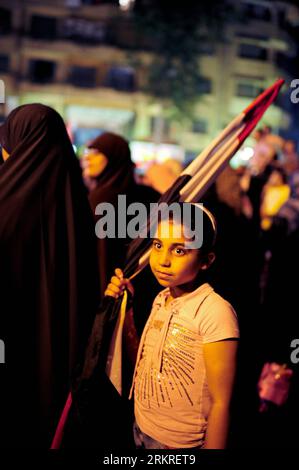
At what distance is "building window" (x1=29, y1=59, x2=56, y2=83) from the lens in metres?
35.5

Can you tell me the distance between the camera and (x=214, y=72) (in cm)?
3884

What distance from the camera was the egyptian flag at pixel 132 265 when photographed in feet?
7.75

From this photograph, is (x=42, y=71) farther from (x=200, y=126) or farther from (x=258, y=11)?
(x=258, y=11)

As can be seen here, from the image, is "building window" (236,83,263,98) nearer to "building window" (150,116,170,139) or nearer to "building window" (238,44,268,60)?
"building window" (238,44,268,60)

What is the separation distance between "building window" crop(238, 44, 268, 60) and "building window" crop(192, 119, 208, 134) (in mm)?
5782

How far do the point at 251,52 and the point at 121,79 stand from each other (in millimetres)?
10364

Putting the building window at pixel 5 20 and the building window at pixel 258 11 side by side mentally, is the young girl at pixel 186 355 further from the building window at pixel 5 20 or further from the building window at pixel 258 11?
the building window at pixel 258 11

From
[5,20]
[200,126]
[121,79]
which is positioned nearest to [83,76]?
[121,79]

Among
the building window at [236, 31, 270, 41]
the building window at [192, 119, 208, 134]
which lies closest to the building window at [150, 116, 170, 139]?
the building window at [192, 119, 208, 134]

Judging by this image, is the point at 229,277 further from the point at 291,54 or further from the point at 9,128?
the point at 291,54

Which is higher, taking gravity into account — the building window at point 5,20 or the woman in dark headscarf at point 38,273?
the building window at point 5,20

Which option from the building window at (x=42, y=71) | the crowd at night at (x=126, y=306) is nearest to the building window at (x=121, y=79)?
the building window at (x=42, y=71)

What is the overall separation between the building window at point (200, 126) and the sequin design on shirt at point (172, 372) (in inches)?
1496

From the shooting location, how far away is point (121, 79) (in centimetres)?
3722
